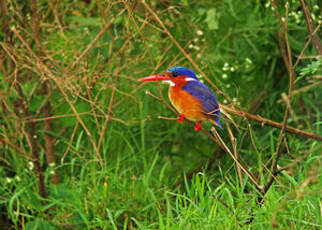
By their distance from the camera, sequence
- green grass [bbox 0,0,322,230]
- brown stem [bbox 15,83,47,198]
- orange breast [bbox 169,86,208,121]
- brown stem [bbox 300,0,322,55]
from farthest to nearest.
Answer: brown stem [bbox 15,83,47,198]
green grass [bbox 0,0,322,230]
brown stem [bbox 300,0,322,55]
orange breast [bbox 169,86,208,121]

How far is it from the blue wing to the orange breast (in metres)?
0.02

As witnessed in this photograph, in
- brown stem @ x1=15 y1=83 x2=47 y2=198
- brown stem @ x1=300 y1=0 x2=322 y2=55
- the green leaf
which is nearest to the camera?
brown stem @ x1=300 y1=0 x2=322 y2=55

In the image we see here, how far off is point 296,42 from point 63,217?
1991 millimetres

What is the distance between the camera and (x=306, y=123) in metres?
3.89

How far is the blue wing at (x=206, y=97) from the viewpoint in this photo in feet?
6.37

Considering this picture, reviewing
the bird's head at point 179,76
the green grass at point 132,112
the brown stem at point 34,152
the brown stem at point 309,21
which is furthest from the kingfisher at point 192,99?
the brown stem at point 34,152

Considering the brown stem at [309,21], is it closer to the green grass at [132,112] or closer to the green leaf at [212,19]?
the green grass at [132,112]

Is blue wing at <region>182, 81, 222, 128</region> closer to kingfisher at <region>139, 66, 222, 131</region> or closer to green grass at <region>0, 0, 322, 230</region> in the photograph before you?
kingfisher at <region>139, 66, 222, 131</region>

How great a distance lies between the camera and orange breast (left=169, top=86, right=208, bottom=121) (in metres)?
1.93

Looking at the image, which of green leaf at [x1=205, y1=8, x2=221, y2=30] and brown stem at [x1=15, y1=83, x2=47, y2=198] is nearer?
brown stem at [x1=15, y1=83, x2=47, y2=198]

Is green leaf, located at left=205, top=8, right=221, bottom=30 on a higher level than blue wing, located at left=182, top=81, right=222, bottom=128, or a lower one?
lower

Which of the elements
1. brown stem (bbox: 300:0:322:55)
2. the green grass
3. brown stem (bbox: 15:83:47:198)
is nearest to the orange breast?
brown stem (bbox: 300:0:322:55)

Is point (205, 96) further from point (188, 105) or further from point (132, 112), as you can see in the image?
point (132, 112)

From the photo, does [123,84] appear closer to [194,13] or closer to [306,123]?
[194,13]
